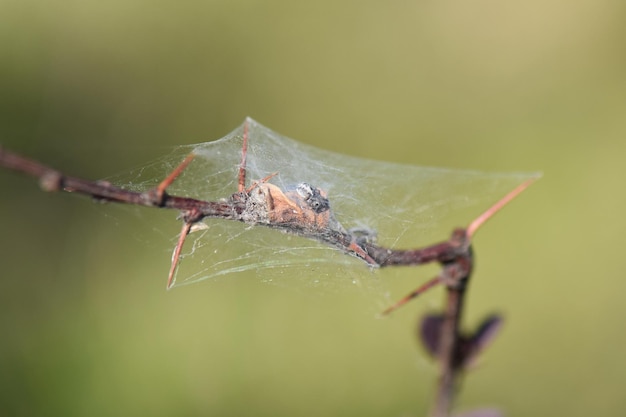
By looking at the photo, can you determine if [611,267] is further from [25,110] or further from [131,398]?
[25,110]

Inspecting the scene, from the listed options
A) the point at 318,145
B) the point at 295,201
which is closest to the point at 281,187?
the point at 295,201

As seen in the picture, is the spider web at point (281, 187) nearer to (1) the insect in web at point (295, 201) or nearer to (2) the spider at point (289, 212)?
(1) the insect in web at point (295, 201)

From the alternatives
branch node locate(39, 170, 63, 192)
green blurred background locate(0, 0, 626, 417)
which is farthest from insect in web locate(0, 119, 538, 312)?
green blurred background locate(0, 0, 626, 417)

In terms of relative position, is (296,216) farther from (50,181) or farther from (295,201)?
(50,181)

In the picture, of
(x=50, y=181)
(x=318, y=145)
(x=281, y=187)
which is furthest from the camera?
(x=318, y=145)

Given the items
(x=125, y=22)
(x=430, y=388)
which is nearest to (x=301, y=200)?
(x=430, y=388)

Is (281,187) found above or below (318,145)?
below

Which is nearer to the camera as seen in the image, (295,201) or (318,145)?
(295,201)

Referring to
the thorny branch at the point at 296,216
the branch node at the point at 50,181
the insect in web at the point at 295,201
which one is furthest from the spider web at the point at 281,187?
the branch node at the point at 50,181

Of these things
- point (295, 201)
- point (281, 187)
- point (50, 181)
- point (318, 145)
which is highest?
point (318, 145)
